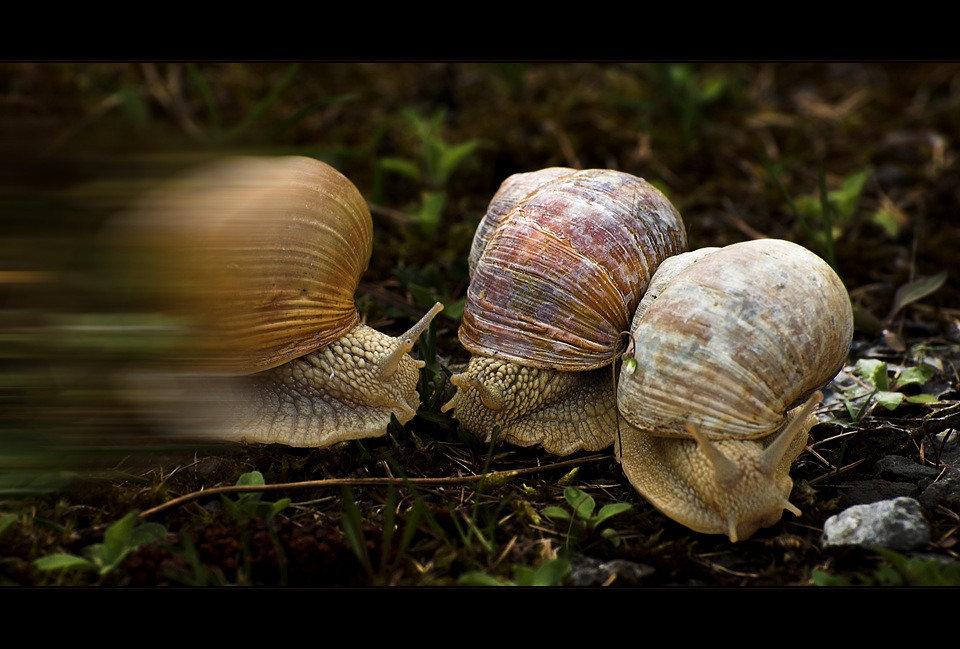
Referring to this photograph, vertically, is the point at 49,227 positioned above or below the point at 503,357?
above

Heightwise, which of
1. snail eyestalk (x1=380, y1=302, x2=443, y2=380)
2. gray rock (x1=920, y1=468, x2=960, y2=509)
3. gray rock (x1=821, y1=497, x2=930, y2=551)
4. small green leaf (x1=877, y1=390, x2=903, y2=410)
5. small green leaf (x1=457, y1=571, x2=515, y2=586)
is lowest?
small green leaf (x1=457, y1=571, x2=515, y2=586)

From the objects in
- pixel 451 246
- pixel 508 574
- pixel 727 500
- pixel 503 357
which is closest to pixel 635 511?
pixel 727 500

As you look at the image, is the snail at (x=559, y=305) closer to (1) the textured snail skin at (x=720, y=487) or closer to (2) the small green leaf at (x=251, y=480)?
(1) the textured snail skin at (x=720, y=487)

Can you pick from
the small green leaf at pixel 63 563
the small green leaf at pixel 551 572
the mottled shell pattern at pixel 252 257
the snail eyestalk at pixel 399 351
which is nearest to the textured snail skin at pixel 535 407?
the snail eyestalk at pixel 399 351

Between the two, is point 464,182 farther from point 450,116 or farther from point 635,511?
point 635,511

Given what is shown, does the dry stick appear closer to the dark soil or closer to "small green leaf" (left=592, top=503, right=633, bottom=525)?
the dark soil

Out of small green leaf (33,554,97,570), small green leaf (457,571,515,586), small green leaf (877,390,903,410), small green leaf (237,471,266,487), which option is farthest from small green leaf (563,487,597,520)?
small green leaf (33,554,97,570)
